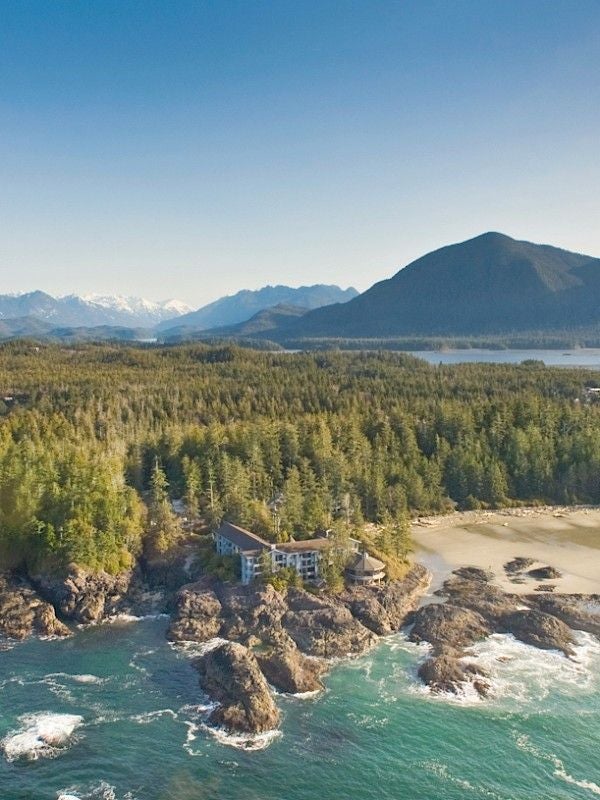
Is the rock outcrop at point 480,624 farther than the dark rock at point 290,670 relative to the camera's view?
Yes

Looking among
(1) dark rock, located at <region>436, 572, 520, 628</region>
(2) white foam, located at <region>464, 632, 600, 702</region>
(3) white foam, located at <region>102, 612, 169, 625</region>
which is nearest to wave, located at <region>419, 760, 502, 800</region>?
(2) white foam, located at <region>464, 632, 600, 702</region>

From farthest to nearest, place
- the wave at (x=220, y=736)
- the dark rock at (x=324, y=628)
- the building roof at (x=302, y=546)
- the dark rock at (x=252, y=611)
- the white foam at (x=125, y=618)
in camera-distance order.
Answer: the building roof at (x=302, y=546), the white foam at (x=125, y=618), the dark rock at (x=252, y=611), the dark rock at (x=324, y=628), the wave at (x=220, y=736)

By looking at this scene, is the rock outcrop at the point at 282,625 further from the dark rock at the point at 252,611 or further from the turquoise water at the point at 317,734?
the turquoise water at the point at 317,734

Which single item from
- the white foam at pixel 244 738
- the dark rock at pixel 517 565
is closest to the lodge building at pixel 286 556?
the dark rock at pixel 517 565

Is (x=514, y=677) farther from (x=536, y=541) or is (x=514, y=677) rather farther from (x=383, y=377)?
(x=383, y=377)

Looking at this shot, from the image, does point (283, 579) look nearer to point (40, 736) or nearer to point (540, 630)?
point (540, 630)

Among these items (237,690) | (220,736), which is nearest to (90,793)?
(220,736)

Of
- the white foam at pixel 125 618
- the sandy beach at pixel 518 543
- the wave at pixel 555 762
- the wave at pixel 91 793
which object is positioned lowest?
the wave at pixel 555 762
